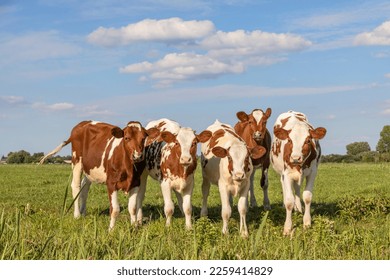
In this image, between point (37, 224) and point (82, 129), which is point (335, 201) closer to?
point (82, 129)

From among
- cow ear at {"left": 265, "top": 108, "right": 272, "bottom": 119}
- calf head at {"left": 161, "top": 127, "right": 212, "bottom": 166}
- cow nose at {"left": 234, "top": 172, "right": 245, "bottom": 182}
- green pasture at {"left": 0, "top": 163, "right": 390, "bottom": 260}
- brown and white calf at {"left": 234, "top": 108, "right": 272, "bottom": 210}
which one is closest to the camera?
green pasture at {"left": 0, "top": 163, "right": 390, "bottom": 260}

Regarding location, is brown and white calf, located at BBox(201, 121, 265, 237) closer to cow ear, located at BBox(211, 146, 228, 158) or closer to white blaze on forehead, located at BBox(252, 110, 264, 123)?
cow ear, located at BBox(211, 146, 228, 158)

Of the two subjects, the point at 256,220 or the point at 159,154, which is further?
the point at 256,220

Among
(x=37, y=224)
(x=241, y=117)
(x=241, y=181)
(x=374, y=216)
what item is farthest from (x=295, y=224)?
(x=37, y=224)

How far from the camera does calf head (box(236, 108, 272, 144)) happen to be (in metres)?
14.8

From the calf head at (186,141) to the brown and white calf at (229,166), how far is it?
1.30 feet

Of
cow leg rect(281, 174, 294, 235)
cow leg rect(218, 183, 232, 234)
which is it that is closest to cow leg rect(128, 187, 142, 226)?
cow leg rect(218, 183, 232, 234)

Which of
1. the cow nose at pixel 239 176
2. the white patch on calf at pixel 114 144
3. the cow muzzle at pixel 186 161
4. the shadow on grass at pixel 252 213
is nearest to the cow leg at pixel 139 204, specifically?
the shadow on grass at pixel 252 213

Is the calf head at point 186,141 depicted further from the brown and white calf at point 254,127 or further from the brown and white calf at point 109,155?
the brown and white calf at point 254,127

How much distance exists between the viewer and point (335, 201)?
18297mm

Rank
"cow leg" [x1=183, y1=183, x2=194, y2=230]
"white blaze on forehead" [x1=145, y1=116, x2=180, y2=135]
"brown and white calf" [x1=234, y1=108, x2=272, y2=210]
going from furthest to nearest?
"brown and white calf" [x1=234, y1=108, x2=272, y2=210] < "white blaze on forehead" [x1=145, y1=116, x2=180, y2=135] < "cow leg" [x1=183, y1=183, x2=194, y2=230]

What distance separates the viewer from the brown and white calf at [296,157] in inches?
473

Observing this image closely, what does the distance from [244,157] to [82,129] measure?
Answer: 467 cm

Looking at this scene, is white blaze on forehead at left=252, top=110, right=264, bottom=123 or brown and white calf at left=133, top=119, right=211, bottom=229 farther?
white blaze on forehead at left=252, top=110, right=264, bottom=123
